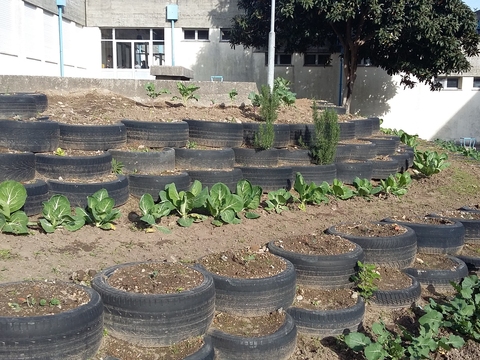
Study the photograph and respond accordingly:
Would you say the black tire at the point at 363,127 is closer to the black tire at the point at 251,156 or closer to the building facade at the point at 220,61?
the black tire at the point at 251,156

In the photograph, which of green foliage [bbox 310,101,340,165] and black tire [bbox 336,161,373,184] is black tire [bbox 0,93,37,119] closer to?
green foliage [bbox 310,101,340,165]

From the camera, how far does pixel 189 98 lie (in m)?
9.75

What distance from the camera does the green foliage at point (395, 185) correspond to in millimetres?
8322

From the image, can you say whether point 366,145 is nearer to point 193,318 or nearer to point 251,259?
point 251,259

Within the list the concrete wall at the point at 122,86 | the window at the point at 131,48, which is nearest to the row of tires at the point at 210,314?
the concrete wall at the point at 122,86

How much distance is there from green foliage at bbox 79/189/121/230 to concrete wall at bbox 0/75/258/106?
4558mm

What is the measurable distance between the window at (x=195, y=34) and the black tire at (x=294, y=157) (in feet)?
54.7

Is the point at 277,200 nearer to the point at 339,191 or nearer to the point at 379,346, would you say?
the point at 339,191

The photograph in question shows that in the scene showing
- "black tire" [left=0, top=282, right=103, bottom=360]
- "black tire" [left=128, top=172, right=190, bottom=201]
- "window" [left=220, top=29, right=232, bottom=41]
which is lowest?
"black tire" [left=0, top=282, right=103, bottom=360]

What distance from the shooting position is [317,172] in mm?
7840

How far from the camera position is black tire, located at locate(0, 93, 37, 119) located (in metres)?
6.82

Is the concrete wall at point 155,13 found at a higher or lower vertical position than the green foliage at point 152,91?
higher

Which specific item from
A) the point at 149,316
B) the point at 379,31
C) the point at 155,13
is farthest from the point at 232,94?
the point at 155,13

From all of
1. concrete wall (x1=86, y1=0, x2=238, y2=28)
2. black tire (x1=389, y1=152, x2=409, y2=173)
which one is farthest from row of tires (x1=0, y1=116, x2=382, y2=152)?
concrete wall (x1=86, y1=0, x2=238, y2=28)
